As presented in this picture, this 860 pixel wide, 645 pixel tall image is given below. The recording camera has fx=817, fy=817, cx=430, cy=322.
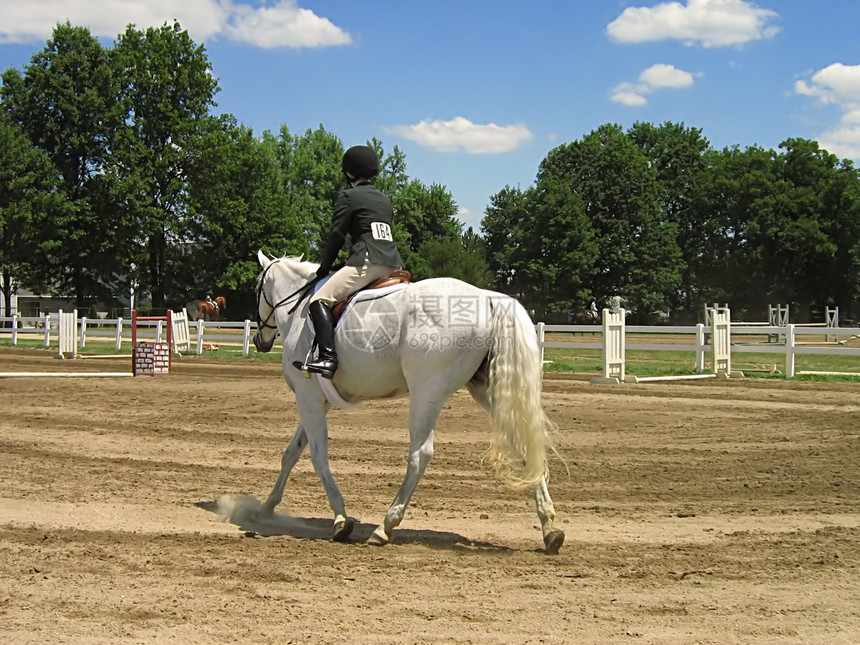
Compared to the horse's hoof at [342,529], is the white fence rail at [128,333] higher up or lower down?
higher up

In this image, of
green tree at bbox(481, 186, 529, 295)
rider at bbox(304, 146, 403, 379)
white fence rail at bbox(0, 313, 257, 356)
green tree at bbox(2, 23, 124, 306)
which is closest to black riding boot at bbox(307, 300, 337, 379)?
rider at bbox(304, 146, 403, 379)

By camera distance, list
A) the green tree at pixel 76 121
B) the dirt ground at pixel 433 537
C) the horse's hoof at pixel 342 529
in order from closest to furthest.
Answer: the dirt ground at pixel 433 537, the horse's hoof at pixel 342 529, the green tree at pixel 76 121

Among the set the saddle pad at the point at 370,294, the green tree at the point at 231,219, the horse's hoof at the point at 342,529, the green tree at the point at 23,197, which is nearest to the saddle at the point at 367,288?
the saddle pad at the point at 370,294

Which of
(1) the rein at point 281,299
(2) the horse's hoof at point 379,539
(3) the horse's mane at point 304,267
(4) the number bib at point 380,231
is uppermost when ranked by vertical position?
(4) the number bib at point 380,231

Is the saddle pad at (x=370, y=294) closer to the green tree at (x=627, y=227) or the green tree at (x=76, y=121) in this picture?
the green tree at (x=76, y=121)

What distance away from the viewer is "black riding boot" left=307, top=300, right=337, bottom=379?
6426 mm

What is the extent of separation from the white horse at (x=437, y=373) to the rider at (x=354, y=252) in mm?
150

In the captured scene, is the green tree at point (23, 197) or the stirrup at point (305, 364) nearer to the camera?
the stirrup at point (305, 364)

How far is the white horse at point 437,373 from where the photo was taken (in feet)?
19.8

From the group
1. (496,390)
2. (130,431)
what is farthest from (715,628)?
(130,431)

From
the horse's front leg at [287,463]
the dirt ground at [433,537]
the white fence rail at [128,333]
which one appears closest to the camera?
the dirt ground at [433,537]

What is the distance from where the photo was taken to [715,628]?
4.26 metres

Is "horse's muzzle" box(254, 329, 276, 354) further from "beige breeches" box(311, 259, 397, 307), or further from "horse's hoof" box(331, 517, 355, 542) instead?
"horse's hoof" box(331, 517, 355, 542)

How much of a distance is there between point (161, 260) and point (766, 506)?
53579mm
